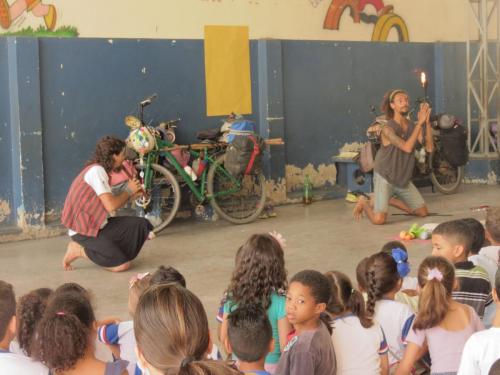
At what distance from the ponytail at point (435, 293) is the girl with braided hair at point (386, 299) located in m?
0.26

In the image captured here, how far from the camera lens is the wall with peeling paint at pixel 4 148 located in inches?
328

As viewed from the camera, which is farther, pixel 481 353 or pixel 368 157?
pixel 368 157

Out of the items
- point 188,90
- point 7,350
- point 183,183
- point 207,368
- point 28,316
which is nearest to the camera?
point 207,368

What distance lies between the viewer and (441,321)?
3.62 m

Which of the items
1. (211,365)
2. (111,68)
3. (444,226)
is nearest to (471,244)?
(444,226)

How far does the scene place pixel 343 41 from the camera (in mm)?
10875

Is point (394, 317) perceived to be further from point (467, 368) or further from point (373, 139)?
point (373, 139)

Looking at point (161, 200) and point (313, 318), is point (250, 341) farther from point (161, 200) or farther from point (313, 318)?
point (161, 200)

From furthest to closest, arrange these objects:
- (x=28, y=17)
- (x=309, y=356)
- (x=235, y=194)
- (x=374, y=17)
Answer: (x=374, y=17), (x=235, y=194), (x=28, y=17), (x=309, y=356)

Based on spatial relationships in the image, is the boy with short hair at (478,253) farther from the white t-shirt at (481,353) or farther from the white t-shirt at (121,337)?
the white t-shirt at (121,337)

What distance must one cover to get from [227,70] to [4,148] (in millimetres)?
2688

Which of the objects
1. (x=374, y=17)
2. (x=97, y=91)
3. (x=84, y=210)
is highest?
(x=374, y=17)

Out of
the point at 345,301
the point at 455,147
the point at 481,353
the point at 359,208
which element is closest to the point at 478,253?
the point at 345,301

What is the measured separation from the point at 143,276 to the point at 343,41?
7.56 metres
